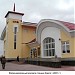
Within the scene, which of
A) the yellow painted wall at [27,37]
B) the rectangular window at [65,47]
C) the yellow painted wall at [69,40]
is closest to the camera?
the yellow painted wall at [69,40]

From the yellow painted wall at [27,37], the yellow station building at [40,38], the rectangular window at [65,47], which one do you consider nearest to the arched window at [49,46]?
the yellow station building at [40,38]

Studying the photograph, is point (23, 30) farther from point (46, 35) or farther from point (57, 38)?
point (57, 38)

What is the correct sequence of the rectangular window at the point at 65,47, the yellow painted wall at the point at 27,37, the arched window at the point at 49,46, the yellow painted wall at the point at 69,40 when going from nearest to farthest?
the yellow painted wall at the point at 69,40 < the rectangular window at the point at 65,47 < the arched window at the point at 49,46 < the yellow painted wall at the point at 27,37

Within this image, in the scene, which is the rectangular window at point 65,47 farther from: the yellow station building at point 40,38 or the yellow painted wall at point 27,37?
the yellow painted wall at point 27,37

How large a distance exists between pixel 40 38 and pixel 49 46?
7.08 feet

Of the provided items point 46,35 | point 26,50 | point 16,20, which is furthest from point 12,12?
point 46,35

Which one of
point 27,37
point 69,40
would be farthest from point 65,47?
point 27,37

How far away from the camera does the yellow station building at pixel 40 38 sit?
2295 centimetres

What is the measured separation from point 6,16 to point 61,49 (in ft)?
46.9

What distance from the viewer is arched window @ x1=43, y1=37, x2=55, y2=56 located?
83.0 ft

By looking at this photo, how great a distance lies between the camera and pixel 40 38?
27.4m

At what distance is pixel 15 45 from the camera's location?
33.6 meters

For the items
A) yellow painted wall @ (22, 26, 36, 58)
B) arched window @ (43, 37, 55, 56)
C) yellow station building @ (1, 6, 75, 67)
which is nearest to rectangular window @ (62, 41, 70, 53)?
yellow station building @ (1, 6, 75, 67)

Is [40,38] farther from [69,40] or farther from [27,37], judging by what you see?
[27,37]
